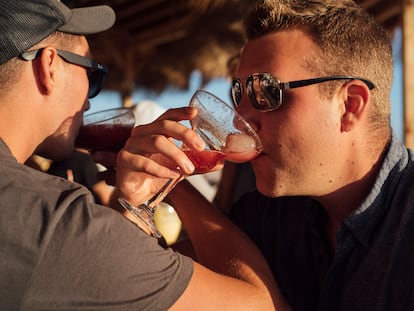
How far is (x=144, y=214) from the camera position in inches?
68.9

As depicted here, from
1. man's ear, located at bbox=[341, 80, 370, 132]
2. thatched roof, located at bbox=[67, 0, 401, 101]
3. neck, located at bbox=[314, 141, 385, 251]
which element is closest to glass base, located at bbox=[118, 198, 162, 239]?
neck, located at bbox=[314, 141, 385, 251]

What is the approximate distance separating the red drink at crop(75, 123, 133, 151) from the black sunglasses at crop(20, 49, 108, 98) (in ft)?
0.47

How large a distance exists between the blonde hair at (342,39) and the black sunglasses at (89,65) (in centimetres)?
68

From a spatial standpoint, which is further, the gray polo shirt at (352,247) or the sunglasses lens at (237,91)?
the sunglasses lens at (237,91)

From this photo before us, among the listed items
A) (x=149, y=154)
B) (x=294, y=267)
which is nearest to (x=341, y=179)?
(x=294, y=267)

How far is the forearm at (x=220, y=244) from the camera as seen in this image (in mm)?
1688

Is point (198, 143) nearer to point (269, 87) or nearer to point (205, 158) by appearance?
point (205, 158)

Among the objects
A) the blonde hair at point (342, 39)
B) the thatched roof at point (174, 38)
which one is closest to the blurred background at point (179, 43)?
the thatched roof at point (174, 38)

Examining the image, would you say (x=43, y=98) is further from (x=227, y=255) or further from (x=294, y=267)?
(x=294, y=267)

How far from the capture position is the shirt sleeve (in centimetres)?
122

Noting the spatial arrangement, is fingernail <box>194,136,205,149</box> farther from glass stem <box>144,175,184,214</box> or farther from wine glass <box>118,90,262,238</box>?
glass stem <box>144,175,184,214</box>

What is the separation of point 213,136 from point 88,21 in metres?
0.70

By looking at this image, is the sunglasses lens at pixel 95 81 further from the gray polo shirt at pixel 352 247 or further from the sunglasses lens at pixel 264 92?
the gray polo shirt at pixel 352 247

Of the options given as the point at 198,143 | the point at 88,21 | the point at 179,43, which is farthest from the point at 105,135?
the point at 179,43
